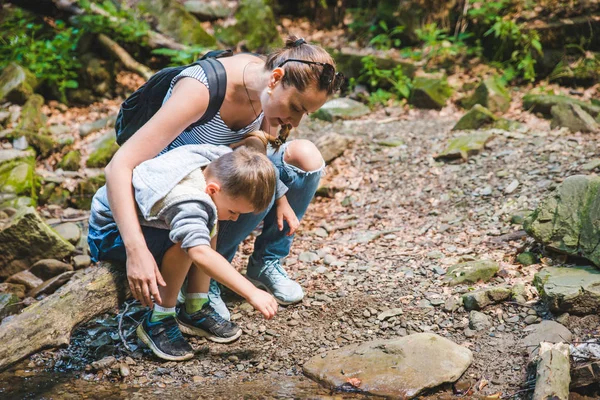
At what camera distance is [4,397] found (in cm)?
207

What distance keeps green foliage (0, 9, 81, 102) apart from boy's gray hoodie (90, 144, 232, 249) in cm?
475

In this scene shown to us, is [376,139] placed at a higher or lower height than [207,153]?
lower

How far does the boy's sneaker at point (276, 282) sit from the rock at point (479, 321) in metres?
0.83

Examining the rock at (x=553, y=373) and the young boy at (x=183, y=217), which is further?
the young boy at (x=183, y=217)

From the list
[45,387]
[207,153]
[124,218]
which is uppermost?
[207,153]

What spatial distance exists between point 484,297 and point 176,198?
4.83ft

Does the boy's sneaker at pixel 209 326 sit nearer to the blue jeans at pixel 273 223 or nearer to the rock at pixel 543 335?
the blue jeans at pixel 273 223

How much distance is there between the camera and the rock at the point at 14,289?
322 centimetres

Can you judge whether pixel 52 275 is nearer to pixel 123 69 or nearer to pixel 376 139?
pixel 376 139

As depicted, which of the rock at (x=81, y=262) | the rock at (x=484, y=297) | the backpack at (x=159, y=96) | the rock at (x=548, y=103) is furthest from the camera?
the rock at (x=548, y=103)

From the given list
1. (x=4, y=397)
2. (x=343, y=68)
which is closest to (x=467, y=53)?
(x=343, y=68)

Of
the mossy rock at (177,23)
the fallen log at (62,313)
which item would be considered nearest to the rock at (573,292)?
the fallen log at (62,313)

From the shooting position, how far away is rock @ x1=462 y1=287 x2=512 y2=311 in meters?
2.50

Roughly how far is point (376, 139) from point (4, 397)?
388 cm
